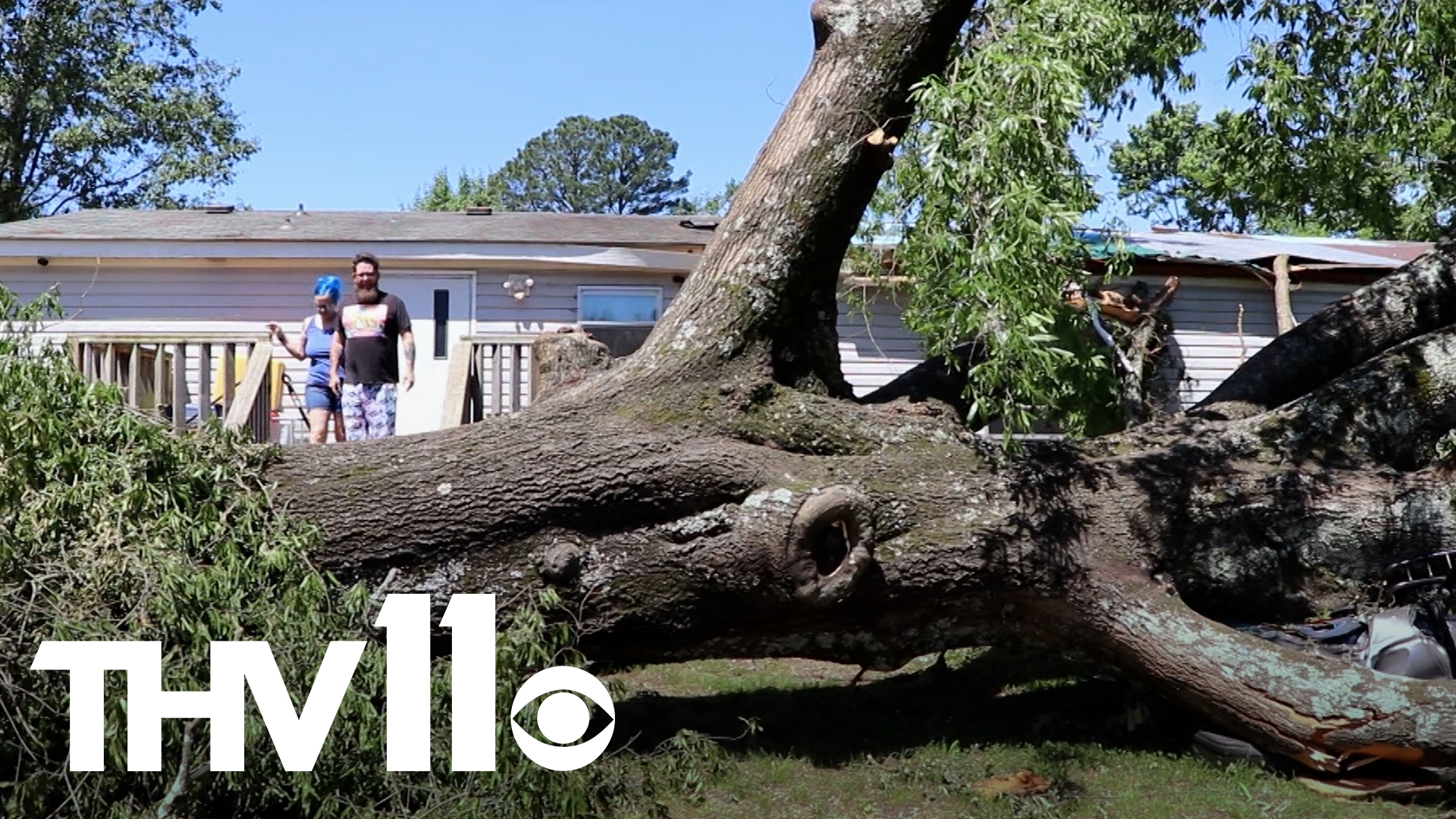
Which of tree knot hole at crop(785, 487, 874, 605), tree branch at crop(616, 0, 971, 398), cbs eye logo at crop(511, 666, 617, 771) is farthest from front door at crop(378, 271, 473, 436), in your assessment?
cbs eye logo at crop(511, 666, 617, 771)

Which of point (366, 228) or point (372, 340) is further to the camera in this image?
point (366, 228)

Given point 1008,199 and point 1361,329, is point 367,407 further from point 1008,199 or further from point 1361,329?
point 1361,329

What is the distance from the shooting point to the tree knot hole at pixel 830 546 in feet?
20.7

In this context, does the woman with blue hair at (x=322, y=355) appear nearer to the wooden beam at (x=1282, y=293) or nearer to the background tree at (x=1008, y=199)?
the background tree at (x=1008, y=199)

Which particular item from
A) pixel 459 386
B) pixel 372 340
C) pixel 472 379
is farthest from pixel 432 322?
pixel 372 340

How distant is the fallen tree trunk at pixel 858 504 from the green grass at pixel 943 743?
360 mm

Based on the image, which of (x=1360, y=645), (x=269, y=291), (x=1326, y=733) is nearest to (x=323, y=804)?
(x=1326, y=733)

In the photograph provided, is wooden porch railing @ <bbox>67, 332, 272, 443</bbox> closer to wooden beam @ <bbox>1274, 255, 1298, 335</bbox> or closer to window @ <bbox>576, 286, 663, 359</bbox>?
window @ <bbox>576, 286, 663, 359</bbox>

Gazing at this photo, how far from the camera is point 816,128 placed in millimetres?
7109

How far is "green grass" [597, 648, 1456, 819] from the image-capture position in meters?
6.12

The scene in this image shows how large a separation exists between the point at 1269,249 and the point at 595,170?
178ft

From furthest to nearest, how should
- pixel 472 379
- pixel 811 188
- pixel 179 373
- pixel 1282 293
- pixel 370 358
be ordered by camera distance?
pixel 1282 293 → pixel 472 379 → pixel 179 373 → pixel 370 358 → pixel 811 188

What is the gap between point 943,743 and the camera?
6.88 metres

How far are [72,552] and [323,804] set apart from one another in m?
1.32
